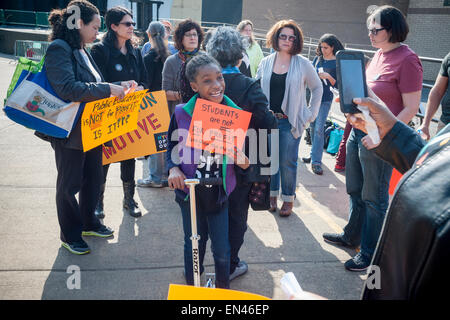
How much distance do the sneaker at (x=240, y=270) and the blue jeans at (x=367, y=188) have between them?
1.08 m

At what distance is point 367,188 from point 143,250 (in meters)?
2.13

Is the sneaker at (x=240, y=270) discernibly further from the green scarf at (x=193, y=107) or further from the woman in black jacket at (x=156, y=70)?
the woman in black jacket at (x=156, y=70)

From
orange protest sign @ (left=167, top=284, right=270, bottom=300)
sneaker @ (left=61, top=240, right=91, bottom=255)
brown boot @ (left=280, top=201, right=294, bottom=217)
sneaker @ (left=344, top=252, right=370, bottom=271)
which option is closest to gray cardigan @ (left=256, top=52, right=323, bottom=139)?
brown boot @ (left=280, top=201, right=294, bottom=217)

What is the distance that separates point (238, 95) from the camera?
281cm

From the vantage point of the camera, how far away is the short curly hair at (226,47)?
285 cm

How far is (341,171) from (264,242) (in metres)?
2.81

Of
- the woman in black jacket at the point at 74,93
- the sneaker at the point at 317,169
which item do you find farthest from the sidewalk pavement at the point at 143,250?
the sneaker at the point at 317,169

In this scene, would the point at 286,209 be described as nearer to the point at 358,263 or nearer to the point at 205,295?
the point at 358,263

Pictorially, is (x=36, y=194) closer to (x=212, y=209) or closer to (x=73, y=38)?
(x=73, y=38)

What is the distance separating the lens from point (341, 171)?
6.08 metres

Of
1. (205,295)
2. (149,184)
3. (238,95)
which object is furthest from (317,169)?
(205,295)
